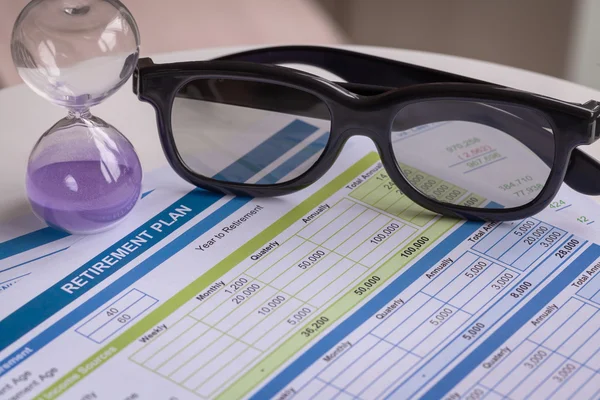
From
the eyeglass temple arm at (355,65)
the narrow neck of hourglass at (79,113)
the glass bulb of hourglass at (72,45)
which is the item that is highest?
the glass bulb of hourglass at (72,45)

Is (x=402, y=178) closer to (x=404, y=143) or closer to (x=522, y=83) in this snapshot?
(x=404, y=143)

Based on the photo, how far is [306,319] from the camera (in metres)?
0.54

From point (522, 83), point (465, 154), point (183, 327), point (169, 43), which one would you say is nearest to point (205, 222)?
point (183, 327)

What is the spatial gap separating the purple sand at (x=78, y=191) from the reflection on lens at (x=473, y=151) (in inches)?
8.4

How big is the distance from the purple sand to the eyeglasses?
0.09m

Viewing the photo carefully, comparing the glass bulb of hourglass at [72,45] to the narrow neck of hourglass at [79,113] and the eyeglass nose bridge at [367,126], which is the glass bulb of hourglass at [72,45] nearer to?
the narrow neck of hourglass at [79,113]

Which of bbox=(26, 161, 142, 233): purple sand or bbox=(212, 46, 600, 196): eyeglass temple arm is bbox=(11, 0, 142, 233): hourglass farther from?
bbox=(212, 46, 600, 196): eyeglass temple arm

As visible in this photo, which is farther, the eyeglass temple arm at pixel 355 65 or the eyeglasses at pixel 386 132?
the eyeglass temple arm at pixel 355 65

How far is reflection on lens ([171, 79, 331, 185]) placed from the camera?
2.20 ft

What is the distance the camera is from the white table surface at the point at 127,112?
696mm

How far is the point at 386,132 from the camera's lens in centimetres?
63

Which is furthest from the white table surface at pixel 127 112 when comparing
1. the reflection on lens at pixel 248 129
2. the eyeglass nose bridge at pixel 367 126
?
the eyeglass nose bridge at pixel 367 126

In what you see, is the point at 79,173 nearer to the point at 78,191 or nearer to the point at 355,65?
the point at 78,191

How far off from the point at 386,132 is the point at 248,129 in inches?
5.4
